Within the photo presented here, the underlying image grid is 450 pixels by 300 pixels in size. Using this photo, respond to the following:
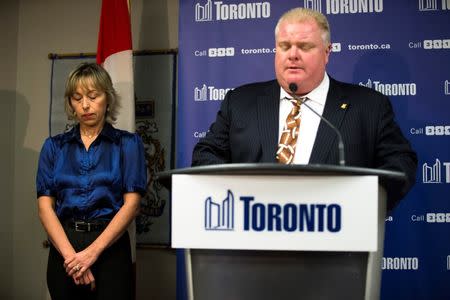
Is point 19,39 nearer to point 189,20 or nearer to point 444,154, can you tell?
point 189,20

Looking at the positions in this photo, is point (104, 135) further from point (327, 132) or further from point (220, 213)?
point (220, 213)

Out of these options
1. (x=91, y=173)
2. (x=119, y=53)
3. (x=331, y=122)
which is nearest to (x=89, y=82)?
(x=91, y=173)

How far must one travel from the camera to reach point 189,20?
3.36 metres

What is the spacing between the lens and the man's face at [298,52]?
206 centimetres

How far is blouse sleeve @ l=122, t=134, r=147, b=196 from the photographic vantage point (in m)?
2.51

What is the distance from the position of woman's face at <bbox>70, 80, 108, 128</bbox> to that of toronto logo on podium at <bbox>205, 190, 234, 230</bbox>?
1.39 m

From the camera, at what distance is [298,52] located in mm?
2064

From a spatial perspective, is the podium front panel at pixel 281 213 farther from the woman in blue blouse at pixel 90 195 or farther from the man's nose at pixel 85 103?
the man's nose at pixel 85 103

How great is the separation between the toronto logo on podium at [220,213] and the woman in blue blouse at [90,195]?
1.17 metres

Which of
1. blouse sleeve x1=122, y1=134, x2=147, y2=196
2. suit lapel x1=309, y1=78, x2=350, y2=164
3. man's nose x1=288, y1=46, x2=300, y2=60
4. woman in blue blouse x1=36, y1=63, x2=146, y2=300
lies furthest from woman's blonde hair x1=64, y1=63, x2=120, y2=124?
suit lapel x1=309, y1=78, x2=350, y2=164

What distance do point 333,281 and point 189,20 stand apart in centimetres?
241

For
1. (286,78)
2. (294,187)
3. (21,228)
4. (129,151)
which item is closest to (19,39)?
(21,228)

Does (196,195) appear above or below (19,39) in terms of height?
below

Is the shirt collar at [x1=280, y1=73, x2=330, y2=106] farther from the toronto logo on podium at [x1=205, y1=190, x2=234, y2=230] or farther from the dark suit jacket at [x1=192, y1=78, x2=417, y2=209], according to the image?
the toronto logo on podium at [x1=205, y1=190, x2=234, y2=230]
